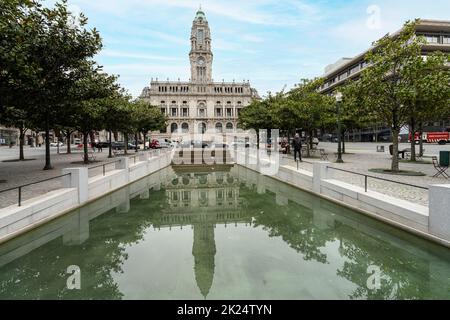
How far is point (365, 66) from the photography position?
58.8m

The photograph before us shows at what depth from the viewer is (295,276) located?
5.55 metres

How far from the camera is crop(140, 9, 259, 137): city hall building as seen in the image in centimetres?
11850

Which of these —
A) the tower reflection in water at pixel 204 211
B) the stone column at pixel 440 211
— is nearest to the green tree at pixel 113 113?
the tower reflection in water at pixel 204 211

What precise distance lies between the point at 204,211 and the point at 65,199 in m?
4.80

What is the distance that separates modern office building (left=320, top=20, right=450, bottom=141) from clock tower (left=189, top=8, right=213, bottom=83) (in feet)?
186

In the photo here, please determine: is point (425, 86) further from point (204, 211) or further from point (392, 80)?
point (204, 211)

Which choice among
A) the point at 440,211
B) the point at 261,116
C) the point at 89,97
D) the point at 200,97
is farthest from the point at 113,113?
the point at 200,97

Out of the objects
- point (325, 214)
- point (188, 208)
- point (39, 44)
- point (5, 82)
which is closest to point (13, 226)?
point (188, 208)

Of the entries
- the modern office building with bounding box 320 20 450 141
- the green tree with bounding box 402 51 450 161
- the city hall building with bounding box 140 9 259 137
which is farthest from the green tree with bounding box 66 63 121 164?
the city hall building with bounding box 140 9 259 137

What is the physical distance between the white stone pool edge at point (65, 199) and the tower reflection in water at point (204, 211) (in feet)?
8.69

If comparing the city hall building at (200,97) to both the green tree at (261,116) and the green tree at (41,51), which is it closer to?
the green tree at (261,116)

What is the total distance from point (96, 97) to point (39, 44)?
9.98 m

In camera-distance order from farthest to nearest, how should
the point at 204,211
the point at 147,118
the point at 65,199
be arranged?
the point at 147,118, the point at 204,211, the point at 65,199

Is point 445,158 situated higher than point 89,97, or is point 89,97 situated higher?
point 89,97
